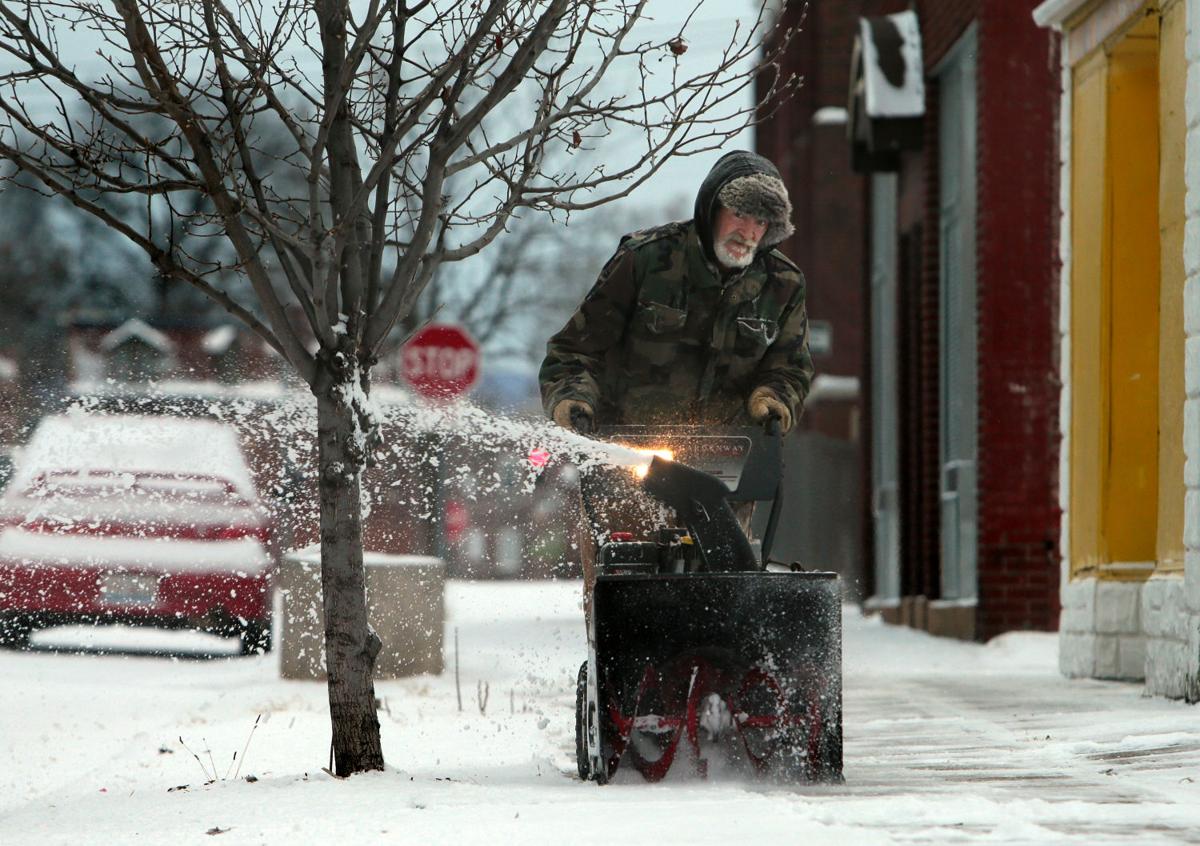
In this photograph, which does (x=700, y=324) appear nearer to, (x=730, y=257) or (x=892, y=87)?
(x=730, y=257)

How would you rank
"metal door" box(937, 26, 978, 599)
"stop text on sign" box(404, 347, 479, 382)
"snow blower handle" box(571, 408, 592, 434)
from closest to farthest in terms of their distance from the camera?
"snow blower handle" box(571, 408, 592, 434)
"metal door" box(937, 26, 978, 599)
"stop text on sign" box(404, 347, 479, 382)

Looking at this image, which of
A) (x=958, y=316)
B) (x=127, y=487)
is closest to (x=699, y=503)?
(x=127, y=487)

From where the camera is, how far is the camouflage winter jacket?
6.46 metres

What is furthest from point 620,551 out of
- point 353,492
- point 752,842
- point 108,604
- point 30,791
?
point 108,604

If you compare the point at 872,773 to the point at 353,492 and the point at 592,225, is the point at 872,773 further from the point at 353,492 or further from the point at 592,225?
the point at 592,225

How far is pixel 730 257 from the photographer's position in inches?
250

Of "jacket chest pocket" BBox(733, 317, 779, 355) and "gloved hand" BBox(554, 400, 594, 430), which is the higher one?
"jacket chest pocket" BBox(733, 317, 779, 355)

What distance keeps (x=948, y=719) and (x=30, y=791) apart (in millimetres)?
3799

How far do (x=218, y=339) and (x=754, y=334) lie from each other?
36.5 m

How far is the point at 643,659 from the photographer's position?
5711 mm

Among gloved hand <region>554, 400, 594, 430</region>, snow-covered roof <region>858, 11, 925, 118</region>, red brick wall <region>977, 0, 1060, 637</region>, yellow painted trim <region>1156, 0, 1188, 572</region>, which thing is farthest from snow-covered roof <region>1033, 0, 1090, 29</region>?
gloved hand <region>554, 400, 594, 430</region>

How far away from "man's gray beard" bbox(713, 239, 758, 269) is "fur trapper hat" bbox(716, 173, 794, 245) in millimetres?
133

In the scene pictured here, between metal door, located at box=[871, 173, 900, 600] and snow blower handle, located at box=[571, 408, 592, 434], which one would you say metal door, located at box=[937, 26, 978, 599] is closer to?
metal door, located at box=[871, 173, 900, 600]

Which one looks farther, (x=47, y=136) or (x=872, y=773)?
(x=872, y=773)
